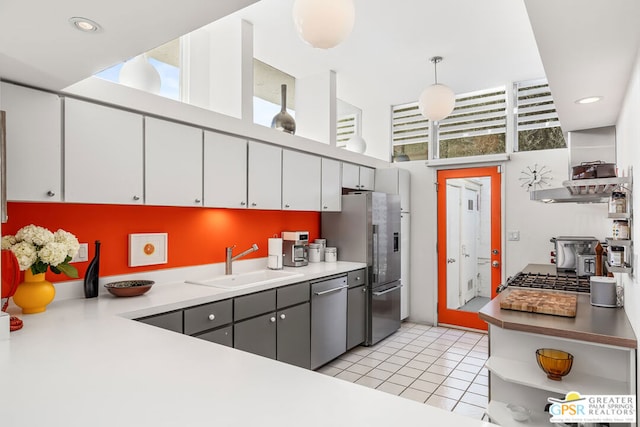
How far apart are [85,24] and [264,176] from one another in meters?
2.13

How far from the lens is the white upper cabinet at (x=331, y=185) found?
4242mm

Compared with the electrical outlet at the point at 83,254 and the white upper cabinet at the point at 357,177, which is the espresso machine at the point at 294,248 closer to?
the white upper cabinet at the point at 357,177

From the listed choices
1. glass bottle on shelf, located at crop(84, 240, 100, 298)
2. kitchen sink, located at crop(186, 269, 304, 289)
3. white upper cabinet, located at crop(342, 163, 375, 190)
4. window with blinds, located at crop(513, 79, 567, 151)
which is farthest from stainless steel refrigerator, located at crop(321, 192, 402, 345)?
glass bottle on shelf, located at crop(84, 240, 100, 298)

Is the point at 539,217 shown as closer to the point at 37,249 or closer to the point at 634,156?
the point at 634,156

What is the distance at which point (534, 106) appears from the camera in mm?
4574

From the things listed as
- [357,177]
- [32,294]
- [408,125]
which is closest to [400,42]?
[357,177]

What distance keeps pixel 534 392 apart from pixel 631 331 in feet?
1.96

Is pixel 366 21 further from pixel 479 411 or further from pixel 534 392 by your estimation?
pixel 479 411

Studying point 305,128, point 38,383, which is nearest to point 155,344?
point 38,383

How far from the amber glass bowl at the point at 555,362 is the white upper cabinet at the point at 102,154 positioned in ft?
8.39

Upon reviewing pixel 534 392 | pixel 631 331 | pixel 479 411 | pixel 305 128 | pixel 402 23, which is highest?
pixel 402 23

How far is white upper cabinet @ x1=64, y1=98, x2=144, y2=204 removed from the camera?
222cm

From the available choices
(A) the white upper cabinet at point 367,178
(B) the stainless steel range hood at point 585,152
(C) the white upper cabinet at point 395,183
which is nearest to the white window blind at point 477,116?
(C) the white upper cabinet at point 395,183

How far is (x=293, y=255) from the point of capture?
3.96m
